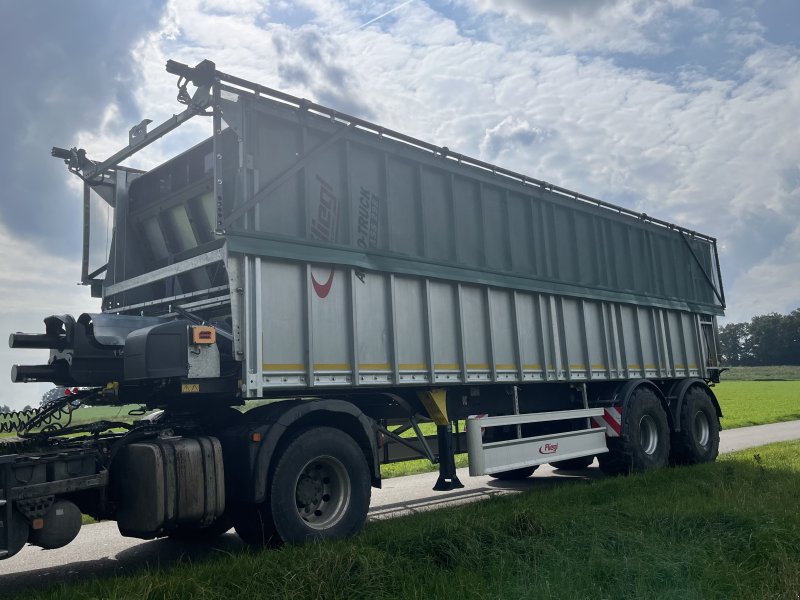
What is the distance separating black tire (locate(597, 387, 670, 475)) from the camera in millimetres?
10008

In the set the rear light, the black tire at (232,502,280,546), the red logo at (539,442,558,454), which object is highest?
the rear light

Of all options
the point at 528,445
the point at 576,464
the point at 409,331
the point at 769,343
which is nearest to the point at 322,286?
the point at 409,331

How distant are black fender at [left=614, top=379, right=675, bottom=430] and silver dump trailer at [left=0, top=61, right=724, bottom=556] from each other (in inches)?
4.6

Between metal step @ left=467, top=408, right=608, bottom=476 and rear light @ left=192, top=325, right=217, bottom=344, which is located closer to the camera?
rear light @ left=192, top=325, right=217, bottom=344

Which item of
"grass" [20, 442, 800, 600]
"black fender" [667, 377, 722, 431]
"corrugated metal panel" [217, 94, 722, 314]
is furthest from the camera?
"black fender" [667, 377, 722, 431]

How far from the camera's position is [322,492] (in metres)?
6.11

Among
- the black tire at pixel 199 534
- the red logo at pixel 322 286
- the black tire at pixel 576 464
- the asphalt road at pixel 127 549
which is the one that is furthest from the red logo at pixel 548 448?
the black tire at pixel 199 534

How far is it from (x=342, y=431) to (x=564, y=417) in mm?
4130

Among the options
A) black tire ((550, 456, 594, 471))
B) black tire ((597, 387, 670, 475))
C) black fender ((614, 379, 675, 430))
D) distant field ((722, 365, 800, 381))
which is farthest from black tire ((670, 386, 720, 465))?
distant field ((722, 365, 800, 381))

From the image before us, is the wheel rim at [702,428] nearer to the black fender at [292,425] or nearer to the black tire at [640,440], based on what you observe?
the black tire at [640,440]

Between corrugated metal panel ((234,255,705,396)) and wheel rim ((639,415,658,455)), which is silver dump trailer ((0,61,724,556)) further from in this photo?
wheel rim ((639,415,658,455))

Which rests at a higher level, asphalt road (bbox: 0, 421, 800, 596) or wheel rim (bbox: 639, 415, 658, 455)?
wheel rim (bbox: 639, 415, 658, 455)

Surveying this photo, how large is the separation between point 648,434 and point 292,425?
22.6ft

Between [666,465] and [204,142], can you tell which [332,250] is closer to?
[204,142]
